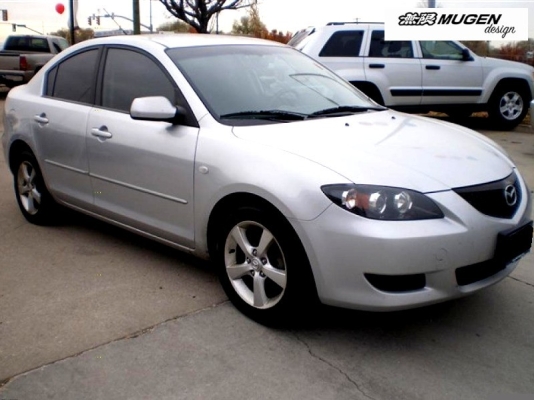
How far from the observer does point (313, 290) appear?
3.20 m

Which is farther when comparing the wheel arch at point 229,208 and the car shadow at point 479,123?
the car shadow at point 479,123

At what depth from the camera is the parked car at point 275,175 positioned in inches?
119

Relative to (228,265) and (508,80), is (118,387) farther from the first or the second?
(508,80)

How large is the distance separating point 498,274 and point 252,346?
137 centimetres

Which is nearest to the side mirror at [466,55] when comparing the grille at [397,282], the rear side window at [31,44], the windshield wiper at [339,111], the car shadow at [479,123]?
the car shadow at [479,123]

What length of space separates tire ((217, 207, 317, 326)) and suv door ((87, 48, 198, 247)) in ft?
1.21

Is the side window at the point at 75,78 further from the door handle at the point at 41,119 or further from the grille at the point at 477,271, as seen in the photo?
the grille at the point at 477,271

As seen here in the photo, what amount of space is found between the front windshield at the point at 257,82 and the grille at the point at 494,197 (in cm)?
125

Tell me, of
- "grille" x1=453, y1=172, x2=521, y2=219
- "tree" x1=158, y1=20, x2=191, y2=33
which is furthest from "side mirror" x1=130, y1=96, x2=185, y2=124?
"tree" x1=158, y1=20, x2=191, y2=33

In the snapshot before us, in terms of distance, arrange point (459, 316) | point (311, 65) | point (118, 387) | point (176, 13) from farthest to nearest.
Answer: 1. point (176, 13)
2. point (311, 65)
3. point (459, 316)
4. point (118, 387)

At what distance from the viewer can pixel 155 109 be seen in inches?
148

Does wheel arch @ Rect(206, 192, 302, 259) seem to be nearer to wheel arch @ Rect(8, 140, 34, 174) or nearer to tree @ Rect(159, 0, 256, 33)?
wheel arch @ Rect(8, 140, 34, 174)

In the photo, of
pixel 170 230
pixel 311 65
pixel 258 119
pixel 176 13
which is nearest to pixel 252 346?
pixel 170 230

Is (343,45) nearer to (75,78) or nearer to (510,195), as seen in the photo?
(75,78)
